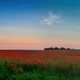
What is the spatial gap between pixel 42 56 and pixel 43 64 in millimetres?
169

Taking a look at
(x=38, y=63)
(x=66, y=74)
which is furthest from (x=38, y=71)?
(x=66, y=74)

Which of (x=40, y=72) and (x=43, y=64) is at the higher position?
(x=43, y=64)

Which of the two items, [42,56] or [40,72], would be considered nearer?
[42,56]

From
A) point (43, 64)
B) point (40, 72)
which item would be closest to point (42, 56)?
point (43, 64)

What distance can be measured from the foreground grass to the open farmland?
0.37 ft

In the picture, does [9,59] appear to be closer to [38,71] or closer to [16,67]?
[16,67]

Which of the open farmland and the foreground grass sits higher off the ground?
the open farmland

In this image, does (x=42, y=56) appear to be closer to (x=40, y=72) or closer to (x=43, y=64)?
(x=43, y=64)

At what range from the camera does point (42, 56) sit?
14.6 feet

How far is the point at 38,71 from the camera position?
4.73 meters

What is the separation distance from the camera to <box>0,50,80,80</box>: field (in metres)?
4.35

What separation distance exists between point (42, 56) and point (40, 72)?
0.40 metres

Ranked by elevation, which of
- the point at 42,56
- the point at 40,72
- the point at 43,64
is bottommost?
the point at 40,72

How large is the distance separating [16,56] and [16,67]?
0.31m
